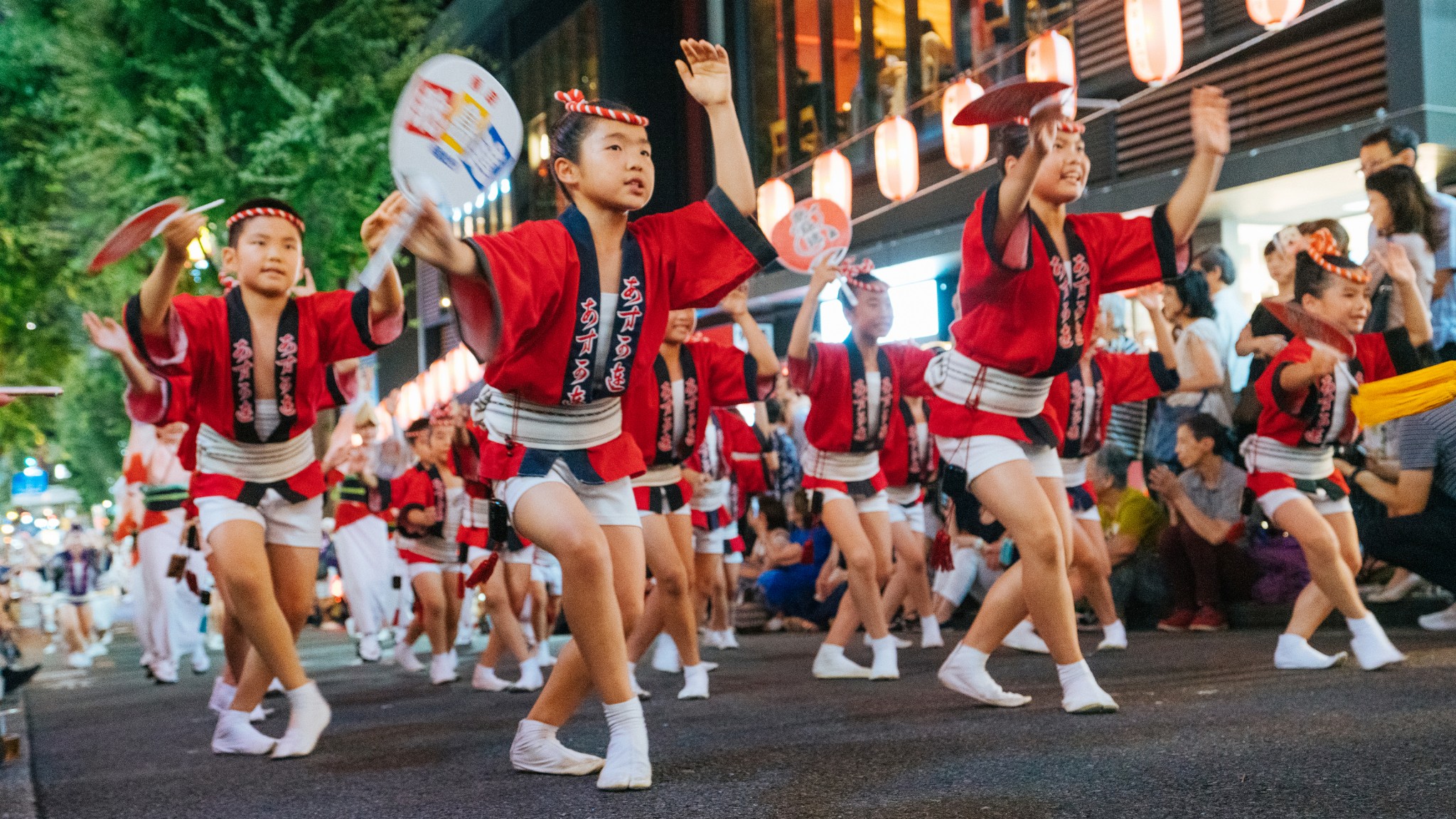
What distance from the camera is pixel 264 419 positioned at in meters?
4.43

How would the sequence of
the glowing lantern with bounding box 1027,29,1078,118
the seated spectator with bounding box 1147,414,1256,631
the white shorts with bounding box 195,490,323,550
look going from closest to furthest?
the white shorts with bounding box 195,490,323,550
the seated spectator with bounding box 1147,414,1256,631
the glowing lantern with bounding box 1027,29,1078,118

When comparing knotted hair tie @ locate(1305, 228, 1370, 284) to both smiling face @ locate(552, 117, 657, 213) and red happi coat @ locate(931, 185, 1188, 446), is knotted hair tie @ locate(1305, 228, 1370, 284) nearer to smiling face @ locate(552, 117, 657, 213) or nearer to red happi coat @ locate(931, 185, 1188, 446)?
red happi coat @ locate(931, 185, 1188, 446)

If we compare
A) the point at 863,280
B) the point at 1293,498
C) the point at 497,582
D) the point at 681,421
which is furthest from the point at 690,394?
the point at 1293,498

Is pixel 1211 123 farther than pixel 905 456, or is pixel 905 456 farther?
pixel 905 456

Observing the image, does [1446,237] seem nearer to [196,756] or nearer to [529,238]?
[529,238]

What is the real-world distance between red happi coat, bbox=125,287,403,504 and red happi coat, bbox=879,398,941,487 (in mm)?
3244

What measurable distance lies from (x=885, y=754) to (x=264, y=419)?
2.23 metres

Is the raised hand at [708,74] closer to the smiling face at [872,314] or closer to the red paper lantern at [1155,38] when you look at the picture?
the smiling face at [872,314]

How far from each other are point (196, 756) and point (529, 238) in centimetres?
235

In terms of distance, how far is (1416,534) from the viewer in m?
4.49

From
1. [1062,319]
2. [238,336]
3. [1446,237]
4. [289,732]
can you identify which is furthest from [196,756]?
[1446,237]

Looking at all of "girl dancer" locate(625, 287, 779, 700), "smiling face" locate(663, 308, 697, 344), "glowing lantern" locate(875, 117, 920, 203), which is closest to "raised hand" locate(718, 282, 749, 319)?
"girl dancer" locate(625, 287, 779, 700)

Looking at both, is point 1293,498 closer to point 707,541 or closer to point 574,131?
point 574,131

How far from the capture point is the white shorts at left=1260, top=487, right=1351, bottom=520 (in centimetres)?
516
